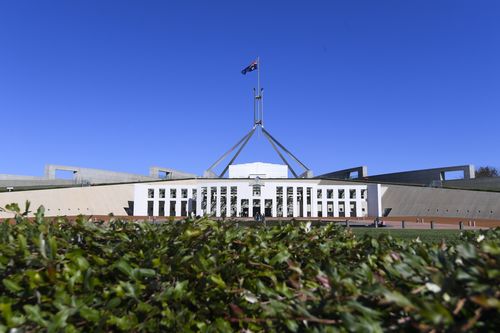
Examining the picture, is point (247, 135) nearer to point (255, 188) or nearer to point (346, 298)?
point (255, 188)

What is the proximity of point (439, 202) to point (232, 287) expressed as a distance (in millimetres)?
57198

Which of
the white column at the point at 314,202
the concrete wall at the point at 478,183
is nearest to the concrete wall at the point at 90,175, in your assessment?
the white column at the point at 314,202

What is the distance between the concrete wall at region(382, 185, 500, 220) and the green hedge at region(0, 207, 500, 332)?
5321cm

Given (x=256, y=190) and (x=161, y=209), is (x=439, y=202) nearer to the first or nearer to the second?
(x=256, y=190)

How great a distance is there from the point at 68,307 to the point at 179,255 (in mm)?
641

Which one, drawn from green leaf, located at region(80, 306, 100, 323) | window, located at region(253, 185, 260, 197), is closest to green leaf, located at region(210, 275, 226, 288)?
green leaf, located at region(80, 306, 100, 323)

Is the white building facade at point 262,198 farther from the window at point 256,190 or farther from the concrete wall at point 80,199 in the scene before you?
the concrete wall at point 80,199

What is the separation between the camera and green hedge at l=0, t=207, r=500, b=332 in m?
1.47

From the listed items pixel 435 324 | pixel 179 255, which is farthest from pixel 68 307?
pixel 435 324

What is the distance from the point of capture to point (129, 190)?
62.9 meters

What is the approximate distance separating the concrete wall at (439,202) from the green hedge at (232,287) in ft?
175

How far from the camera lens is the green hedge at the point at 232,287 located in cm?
147

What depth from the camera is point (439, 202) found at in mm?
52688

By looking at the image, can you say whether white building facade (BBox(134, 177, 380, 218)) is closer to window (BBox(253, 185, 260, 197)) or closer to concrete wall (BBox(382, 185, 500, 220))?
window (BBox(253, 185, 260, 197))
